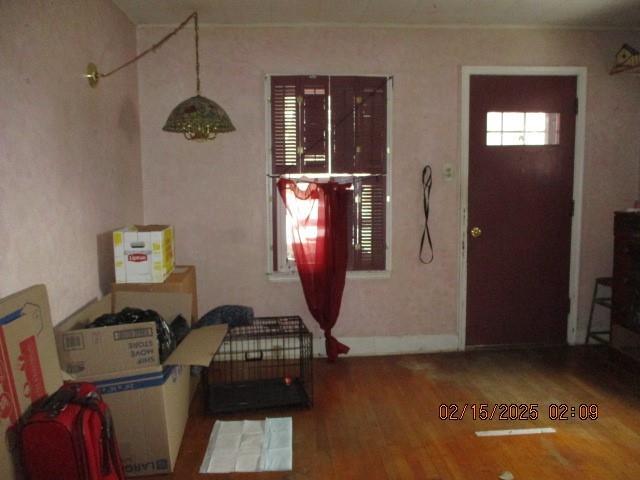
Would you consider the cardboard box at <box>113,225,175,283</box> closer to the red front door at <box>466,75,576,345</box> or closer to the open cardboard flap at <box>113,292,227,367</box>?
the open cardboard flap at <box>113,292,227,367</box>

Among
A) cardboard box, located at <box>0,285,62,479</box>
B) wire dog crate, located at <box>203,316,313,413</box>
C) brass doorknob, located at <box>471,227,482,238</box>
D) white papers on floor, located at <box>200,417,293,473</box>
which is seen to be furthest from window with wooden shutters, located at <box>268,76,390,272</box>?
cardboard box, located at <box>0,285,62,479</box>

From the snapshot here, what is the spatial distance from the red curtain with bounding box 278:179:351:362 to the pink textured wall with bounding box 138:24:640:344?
0.23 m

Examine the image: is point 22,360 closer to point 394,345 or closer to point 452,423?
point 452,423

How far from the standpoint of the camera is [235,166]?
366 centimetres

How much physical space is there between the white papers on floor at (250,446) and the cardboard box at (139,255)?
92 centimetres

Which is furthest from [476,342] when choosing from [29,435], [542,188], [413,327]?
[29,435]

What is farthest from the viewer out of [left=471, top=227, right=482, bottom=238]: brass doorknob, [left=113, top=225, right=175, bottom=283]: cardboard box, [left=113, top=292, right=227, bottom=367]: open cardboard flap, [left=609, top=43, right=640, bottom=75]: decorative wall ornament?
[left=471, top=227, right=482, bottom=238]: brass doorknob

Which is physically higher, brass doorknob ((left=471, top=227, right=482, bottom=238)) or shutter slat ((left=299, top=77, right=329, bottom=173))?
shutter slat ((left=299, top=77, right=329, bottom=173))

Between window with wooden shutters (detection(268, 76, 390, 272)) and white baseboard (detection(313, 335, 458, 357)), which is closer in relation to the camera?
window with wooden shutters (detection(268, 76, 390, 272))

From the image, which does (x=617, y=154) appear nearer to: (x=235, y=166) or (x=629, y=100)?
(x=629, y=100)

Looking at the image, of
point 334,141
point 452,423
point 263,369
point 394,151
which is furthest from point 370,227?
point 452,423

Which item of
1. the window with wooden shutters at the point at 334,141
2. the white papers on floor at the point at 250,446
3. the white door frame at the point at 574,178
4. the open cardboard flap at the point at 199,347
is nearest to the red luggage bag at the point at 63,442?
the open cardboard flap at the point at 199,347

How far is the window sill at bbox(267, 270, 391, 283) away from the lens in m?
3.76

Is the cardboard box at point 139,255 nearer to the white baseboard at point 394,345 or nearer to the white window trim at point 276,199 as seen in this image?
the white window trim at point 276,199
